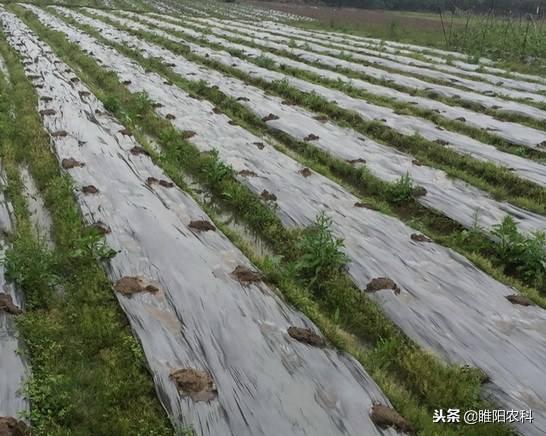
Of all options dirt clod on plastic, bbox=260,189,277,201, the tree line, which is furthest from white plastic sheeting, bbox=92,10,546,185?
the tree line

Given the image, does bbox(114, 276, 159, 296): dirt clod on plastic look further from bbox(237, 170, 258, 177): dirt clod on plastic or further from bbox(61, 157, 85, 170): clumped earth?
bbox(61, 157, 85, 170): clumped earth

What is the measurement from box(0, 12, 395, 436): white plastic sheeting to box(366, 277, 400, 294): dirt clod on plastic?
3.22 feet

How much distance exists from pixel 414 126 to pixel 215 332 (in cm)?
807

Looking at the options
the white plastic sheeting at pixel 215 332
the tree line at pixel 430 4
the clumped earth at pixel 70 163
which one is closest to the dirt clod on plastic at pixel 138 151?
the clumped earth at pixel 70 163

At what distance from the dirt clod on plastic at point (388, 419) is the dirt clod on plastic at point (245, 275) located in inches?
78.8

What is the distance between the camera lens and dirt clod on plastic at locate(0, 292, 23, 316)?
4852mm

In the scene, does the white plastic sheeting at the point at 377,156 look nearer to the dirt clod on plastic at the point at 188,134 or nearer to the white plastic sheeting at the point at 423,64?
the dirt clod on plastic at the point at 188,134

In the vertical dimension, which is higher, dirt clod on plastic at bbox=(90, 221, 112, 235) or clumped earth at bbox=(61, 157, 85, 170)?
clumped earth at bbox=(61, 157, 85, 170)

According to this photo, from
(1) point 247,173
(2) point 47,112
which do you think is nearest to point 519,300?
(1) point 247,173

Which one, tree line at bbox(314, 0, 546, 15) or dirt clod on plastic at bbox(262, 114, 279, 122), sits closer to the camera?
dirt clod on plastic at bbox(262, 114, 279, 122)

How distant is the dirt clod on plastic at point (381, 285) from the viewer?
5.59 meters

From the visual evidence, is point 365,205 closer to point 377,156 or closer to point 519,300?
point 377,156

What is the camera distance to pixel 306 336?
4.75 m

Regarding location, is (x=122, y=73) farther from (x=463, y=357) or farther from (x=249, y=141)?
(x=463, y=357)
